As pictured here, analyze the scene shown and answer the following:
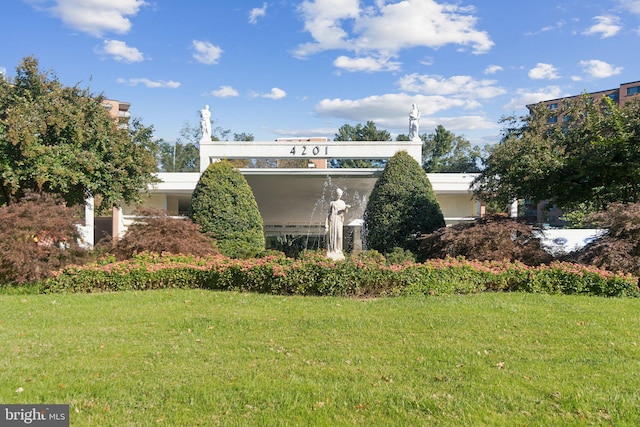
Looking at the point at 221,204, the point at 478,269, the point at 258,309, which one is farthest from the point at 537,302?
the point at 221,204

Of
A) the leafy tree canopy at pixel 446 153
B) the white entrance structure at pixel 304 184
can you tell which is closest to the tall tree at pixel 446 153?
the leafy tree canopy at pixel 446 153

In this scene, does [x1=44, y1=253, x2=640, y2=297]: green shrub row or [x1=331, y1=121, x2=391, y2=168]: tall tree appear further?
[x1=331, y1=121, x2=391, y2=168]: tall tree

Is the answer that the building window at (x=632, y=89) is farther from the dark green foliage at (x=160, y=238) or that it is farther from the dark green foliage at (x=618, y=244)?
the dark green foliage at (x=160, y=238)

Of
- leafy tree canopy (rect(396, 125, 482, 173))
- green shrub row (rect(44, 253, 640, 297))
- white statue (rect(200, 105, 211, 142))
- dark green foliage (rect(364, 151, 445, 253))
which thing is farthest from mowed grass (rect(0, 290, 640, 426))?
leafy tree canopy (rect(396, 125, 482, 173))

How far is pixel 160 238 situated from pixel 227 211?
2680mm

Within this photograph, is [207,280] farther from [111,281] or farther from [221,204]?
[221,204]

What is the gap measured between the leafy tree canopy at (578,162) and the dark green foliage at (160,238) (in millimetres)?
8352

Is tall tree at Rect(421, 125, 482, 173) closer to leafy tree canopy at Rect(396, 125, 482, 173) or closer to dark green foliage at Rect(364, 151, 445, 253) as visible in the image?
leafy tree canopy at Rect(396, 125, 482, 173)

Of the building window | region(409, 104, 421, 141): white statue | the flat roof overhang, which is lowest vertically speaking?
the flat roof overhang

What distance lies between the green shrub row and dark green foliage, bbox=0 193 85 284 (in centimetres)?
62

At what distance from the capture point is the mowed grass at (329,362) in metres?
3.76

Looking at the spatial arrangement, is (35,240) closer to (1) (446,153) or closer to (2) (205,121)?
(2) (205,121)

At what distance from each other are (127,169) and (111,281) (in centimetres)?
520

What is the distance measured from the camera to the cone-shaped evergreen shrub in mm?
13570
